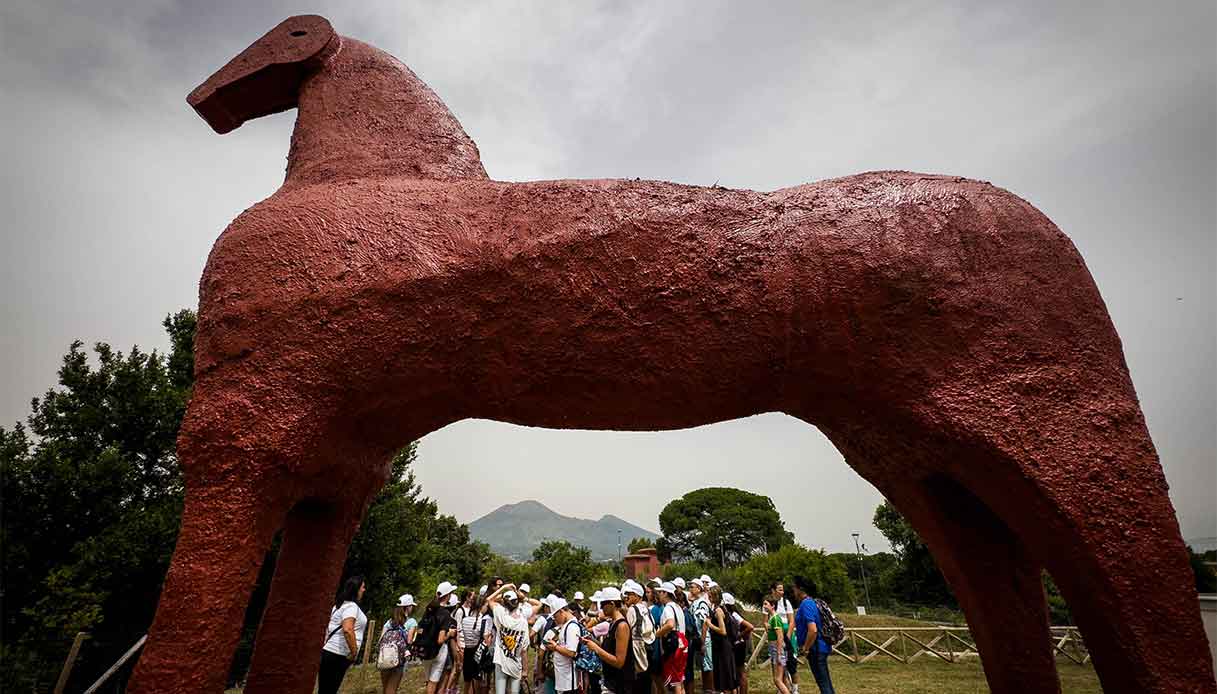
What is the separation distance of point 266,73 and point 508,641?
6.87 m

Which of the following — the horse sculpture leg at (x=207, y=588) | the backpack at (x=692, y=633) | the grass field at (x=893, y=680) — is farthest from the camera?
the grass field at (x=893, y=680)

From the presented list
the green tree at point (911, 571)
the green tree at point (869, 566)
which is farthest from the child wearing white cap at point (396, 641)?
the green tree at point (869, 566)

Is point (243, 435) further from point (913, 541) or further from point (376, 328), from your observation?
point (913, 541)

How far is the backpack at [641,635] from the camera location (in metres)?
6.80

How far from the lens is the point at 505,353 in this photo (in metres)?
3.00

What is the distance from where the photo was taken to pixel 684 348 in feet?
9.58

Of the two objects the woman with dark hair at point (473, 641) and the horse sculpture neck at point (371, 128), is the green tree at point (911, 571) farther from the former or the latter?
the horse sculpture neck at point (371, 128)

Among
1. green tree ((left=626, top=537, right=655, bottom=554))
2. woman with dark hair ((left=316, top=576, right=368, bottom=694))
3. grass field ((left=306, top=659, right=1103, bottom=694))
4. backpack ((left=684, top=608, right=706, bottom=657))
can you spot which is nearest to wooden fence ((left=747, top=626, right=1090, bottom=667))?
grass field ((left=306, top=659, right=1103, bottom=694))

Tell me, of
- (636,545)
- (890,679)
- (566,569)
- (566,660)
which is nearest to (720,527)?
(636,545)

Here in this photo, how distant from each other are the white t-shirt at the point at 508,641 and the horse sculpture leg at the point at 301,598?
482cm

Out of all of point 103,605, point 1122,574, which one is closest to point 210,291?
point 1122,574

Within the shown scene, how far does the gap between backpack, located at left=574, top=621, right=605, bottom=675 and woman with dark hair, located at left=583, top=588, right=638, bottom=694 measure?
0.17 m

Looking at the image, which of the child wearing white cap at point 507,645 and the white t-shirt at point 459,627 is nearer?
the child wearing white cap at point 507,645

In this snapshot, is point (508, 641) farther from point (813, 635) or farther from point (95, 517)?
point (95, 517)
